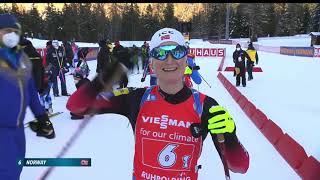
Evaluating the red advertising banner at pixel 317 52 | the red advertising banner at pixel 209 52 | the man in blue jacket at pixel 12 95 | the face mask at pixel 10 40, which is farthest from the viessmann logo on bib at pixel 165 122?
the red advertising banner at pixel 209 52

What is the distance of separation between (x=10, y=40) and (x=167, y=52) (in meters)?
1.38

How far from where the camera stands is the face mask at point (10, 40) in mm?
3322

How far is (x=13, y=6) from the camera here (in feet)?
238

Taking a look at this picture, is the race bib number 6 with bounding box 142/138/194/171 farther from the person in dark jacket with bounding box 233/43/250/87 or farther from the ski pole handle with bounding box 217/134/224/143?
the person in dark jacket with bounding box 233/43/250/87

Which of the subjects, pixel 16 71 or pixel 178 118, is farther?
pixel 16 71

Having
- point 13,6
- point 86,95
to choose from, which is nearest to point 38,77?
point 86,95

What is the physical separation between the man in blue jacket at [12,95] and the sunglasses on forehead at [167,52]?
1214mm

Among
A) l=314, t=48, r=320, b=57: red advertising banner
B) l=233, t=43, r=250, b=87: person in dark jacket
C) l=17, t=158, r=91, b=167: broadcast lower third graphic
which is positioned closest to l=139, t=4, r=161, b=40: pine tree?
l=314, t=48, r=320, b=57: red advertising banner

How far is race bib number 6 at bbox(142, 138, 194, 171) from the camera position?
2.64 metres

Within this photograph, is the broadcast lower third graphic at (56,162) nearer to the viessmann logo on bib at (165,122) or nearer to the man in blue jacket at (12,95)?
the man in blue jacket at (12,95)

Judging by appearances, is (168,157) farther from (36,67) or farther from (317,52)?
(317,52)

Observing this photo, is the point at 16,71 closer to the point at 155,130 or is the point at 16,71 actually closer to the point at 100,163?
the point at 155,130

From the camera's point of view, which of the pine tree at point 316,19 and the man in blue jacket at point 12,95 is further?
the pine tree at point 316,19

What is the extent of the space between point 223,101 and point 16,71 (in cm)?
998
